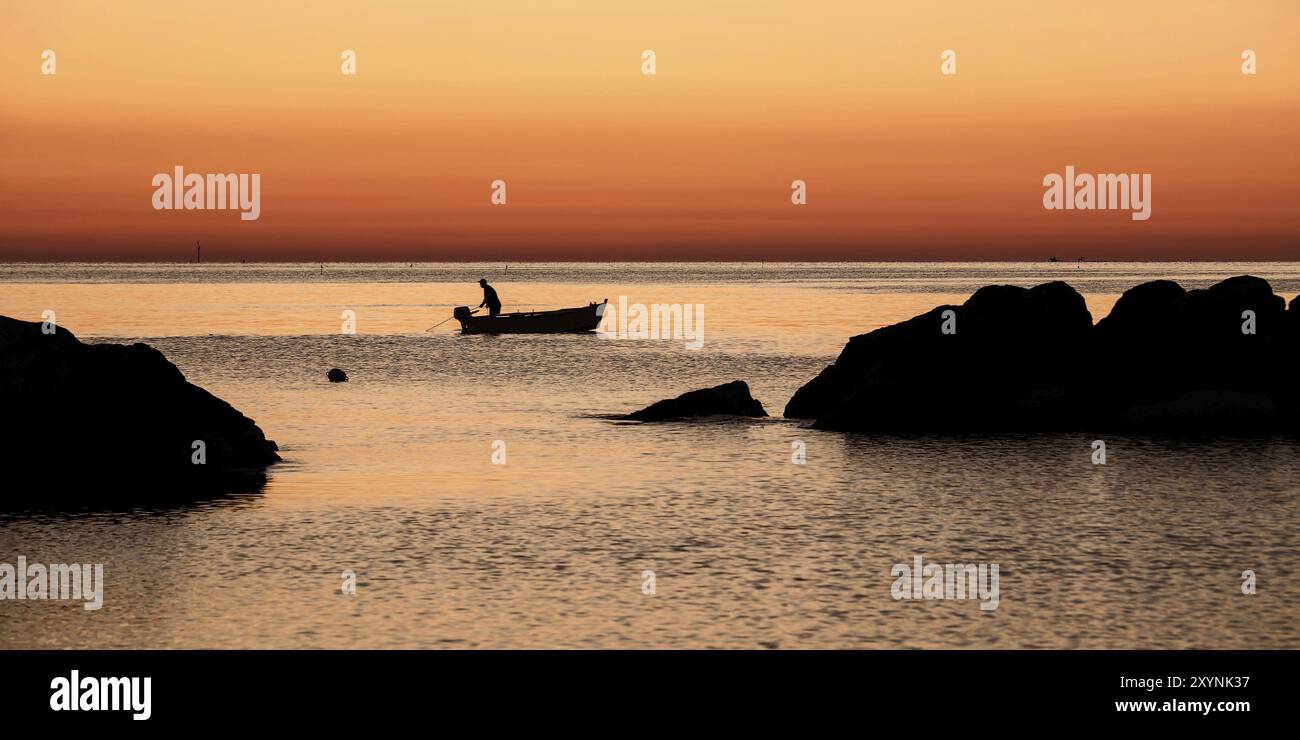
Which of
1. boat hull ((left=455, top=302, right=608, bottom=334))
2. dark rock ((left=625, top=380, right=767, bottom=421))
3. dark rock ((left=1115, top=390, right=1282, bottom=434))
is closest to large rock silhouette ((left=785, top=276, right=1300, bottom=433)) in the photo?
dark rock ((left=1115, top=390, right=1282, bottom=434))

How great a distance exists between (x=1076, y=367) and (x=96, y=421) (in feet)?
83.3

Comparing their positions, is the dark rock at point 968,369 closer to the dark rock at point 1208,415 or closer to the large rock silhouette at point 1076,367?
the large rock silhouette at point 1076,367

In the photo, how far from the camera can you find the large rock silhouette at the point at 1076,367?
3712 cm

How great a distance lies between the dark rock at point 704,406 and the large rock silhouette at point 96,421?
44.6 ft

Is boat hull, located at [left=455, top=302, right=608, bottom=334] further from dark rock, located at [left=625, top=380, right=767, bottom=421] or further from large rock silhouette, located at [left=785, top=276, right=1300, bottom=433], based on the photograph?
large rock silhouette, located at [left=785, top=276, right=1300, bottom=433]

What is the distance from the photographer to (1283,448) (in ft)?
109

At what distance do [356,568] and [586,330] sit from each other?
252 ft

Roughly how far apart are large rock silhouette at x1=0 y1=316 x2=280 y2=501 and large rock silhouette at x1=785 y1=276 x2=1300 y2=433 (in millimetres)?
16667

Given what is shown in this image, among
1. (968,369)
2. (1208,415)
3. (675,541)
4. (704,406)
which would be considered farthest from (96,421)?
(1208,415)

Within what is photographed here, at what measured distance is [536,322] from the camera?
302 feet

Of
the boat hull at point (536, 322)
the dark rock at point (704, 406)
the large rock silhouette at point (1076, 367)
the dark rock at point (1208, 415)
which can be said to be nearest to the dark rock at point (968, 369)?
the large rock silhouette at point (1076, 367)

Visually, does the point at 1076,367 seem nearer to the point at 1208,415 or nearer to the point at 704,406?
the point at 1208,415

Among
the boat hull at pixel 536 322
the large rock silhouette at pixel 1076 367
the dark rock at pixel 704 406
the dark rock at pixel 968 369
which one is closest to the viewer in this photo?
the large rock silhouette at pixel 1076 367
